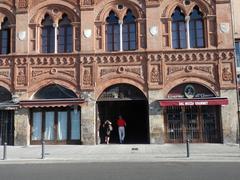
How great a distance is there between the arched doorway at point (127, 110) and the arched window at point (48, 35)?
4989 mm

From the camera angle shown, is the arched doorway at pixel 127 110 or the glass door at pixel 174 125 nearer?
the glass door at pixel 174 125

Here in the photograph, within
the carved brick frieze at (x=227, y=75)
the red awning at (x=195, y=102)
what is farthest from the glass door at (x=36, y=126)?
the carved brick frieze at (x=227, y=75)

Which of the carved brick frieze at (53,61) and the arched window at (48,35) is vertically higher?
the arched window at (48,35)

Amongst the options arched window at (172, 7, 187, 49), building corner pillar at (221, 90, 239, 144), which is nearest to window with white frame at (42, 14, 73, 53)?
arched window at (172, 7, 187, 49)

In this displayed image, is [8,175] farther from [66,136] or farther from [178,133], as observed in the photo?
[178,133]

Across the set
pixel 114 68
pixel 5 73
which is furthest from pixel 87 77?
pixel 5 73

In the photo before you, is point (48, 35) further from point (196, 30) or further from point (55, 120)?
point (196, 30)

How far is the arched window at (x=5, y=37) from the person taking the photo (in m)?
24.6

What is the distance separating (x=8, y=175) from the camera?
11.4m

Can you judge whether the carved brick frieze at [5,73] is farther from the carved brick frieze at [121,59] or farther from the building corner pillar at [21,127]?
the carved brick frieze at [121,59]

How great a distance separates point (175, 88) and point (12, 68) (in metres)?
11.1

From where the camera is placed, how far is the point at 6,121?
24.0 meters

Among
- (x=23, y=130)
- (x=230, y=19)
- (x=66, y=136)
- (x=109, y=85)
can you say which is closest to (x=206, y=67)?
(x=230, y=19)

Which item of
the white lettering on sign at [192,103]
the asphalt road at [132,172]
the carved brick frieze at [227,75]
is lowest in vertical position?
the asphalt road at [132,172]
